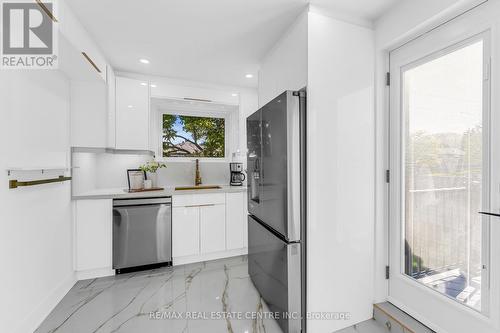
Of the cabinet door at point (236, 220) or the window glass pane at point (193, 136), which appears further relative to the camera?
the window glass pane at point (193, 136)

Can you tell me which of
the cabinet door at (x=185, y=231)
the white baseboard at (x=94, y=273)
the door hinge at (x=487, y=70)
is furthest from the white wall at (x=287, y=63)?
the white baseboard at (x=94, y=273)

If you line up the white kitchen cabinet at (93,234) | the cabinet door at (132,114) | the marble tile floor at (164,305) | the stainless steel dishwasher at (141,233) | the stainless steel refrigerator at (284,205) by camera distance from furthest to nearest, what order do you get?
the cabinet door at (132,114), the stainless steel dishwasher at (141,233), the white kitchen cabinet at (93,234), the marble tile floor at (164,305), the stainless steel refrigerator at (284,205)

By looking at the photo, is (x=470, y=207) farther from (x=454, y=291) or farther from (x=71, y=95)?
(x=71, y=95)

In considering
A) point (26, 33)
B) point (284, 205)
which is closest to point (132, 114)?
point (26, 33)

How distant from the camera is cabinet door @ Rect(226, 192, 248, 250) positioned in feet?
9.86

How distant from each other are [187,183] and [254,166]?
1.68 m

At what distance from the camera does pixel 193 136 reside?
11.5 ft

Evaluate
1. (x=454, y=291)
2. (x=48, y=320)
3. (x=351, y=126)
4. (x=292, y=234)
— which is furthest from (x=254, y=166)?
(x=48, y=320)

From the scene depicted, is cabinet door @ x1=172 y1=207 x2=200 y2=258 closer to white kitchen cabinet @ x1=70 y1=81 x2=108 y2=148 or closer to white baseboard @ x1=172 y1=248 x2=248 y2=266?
white baseboard @ x1=172 y1=248 x2=248 y2=266

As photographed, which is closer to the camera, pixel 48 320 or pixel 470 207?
pixel 470 207

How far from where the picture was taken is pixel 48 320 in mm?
1767

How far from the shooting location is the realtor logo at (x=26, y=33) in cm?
140

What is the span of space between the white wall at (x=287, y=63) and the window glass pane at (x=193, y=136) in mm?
1392

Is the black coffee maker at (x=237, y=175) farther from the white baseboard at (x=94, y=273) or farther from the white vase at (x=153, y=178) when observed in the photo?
the white baseboard at (x=94, y=273)
